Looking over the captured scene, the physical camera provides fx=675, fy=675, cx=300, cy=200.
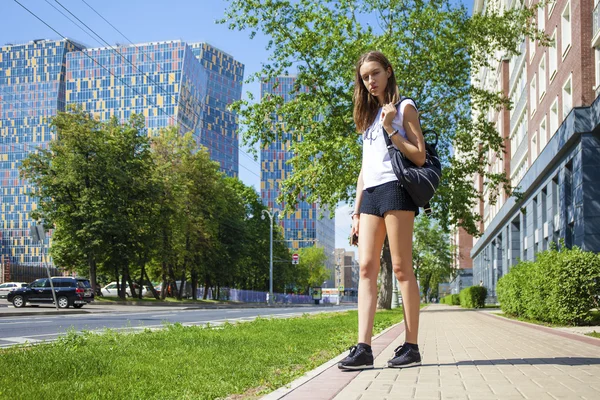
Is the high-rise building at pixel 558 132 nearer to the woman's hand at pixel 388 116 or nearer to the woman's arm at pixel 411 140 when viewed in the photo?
the woman's arm at pixel 411 140

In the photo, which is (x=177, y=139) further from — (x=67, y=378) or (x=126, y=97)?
(x=126, y=97)

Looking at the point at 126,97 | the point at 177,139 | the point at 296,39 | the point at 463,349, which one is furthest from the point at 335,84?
the point at 126,97

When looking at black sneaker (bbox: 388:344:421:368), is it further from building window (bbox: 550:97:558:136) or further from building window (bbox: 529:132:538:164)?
building window (bbox: 529:132:538:164)

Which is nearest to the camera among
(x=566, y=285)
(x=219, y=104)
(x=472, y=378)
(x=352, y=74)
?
(x=472, y=378)

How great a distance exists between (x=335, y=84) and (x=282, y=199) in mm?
4988

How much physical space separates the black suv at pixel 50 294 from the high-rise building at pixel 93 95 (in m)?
102

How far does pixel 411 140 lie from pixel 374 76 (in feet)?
1.97

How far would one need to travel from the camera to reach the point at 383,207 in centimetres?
520

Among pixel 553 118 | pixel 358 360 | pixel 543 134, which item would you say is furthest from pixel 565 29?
pixel 358 360

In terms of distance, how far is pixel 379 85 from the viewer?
5.35 m

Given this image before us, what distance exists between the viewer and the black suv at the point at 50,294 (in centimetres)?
3161

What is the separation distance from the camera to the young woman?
5152 millimetres

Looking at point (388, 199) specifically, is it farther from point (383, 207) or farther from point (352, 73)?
point (352, 73)

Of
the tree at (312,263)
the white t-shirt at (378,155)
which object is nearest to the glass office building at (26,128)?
the tree at (312,263)
